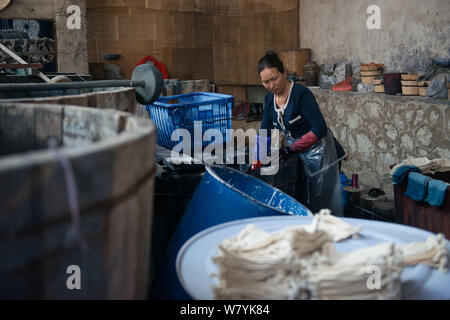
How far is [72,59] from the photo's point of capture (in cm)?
809

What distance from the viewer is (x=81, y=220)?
877mm

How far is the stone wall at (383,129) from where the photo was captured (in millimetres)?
6223

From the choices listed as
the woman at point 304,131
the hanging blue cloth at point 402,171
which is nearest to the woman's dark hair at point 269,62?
the woman at point 304,131

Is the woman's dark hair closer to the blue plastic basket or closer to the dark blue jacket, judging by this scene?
the dark blue jacket

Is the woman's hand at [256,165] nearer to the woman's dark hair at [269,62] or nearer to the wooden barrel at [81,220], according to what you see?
the woman's dark hair at [269,62]

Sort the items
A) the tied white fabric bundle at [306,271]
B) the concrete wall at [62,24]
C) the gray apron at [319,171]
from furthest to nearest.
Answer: the concrete wall at [62,24] → the gray apron at [319,171] → the tied white fabric bundle at [306,271]

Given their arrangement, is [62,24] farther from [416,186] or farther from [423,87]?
[416,186]

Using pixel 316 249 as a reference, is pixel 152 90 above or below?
above

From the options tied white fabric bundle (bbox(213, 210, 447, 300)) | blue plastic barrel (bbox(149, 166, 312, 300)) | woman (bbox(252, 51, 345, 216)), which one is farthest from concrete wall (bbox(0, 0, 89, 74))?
tied white fabric bundle (bbox(213, 210, 447, 300))

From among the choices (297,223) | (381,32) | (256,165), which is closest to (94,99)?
(297,223)

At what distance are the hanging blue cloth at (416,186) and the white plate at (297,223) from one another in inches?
99.6
